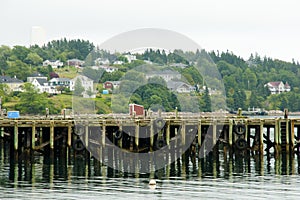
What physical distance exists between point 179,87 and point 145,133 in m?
79.4

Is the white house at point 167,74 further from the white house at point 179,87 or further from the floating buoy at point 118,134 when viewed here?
the floating buoy at point 118,134

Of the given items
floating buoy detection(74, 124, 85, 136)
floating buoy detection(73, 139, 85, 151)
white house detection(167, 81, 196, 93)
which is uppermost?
white house detection(167, 81, 196, 93)

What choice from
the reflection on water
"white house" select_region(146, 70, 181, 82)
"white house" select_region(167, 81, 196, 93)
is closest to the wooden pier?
the reflection on water

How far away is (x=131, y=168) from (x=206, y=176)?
23.3 ft

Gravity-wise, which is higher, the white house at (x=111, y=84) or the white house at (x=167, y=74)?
the white house at (x=167, y=74)

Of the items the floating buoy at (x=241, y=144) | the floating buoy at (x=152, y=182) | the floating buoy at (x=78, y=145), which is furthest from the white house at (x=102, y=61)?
the floating buoy at (x=152, y=182)

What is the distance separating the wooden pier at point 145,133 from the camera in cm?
7406

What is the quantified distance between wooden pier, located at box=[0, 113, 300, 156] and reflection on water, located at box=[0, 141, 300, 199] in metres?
1.21

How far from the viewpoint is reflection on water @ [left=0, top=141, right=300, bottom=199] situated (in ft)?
177

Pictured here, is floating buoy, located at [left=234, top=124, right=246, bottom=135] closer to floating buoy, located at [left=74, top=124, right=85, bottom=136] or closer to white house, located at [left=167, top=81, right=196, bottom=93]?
floating buoy, located at [left=74, top=124, right=85, bottom=136]

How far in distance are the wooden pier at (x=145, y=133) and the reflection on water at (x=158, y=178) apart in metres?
1.21

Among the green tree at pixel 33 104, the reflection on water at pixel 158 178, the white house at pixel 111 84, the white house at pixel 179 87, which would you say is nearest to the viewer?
the reflection on water at pixel 158 178

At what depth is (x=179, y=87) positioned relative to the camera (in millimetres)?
156875

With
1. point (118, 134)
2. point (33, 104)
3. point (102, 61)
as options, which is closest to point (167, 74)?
point (102, 61)
